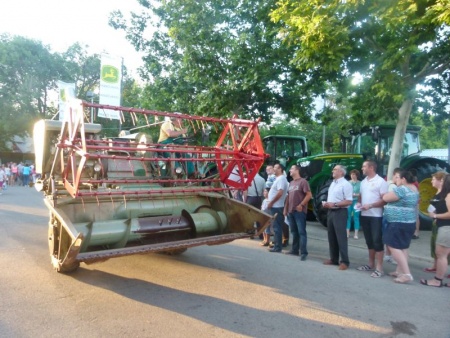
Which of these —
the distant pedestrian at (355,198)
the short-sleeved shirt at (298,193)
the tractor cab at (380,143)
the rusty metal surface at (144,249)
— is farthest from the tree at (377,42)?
the rusty metal surface at (144,249)

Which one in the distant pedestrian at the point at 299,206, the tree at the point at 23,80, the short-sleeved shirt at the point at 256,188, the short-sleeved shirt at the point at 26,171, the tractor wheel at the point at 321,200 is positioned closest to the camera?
the distant pedestrian at the point at 299,206

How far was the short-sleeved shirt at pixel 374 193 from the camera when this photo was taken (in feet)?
20.5

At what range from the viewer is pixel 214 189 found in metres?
6.22

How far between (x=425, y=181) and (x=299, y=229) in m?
5.33

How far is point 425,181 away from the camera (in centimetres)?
A: 1060

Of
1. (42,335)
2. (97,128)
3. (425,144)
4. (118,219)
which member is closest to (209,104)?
(97,128)

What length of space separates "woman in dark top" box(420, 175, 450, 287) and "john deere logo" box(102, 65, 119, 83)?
12.9m

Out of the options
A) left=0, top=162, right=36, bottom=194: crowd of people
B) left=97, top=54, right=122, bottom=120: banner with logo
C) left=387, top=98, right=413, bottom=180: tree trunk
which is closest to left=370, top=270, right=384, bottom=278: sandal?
left=387, top=98, right=413, bottom=180: tree trunk

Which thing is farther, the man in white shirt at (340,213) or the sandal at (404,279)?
the man in white shirt at (340,213)

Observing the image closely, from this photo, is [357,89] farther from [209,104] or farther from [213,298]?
[213,298]

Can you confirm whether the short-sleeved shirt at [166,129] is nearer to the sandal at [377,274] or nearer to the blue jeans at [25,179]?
the sandal at [377,274]

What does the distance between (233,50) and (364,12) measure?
453 cm

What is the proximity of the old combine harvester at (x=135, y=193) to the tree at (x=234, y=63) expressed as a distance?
5.49 m

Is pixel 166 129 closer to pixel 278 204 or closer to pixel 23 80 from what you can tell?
pixel 278 204
